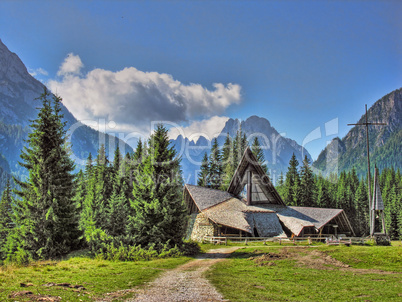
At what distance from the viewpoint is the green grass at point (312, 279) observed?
36.6 feet

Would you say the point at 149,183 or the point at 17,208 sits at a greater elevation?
the point at 149,183

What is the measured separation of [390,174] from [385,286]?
11297 centimetres

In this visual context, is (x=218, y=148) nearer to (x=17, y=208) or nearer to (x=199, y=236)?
(x=199, y=236)

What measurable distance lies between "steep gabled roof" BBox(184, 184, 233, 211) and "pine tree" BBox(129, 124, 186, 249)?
47.4 feet

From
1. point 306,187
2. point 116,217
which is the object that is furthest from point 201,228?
point 306,187

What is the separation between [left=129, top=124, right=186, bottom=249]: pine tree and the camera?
2372cm

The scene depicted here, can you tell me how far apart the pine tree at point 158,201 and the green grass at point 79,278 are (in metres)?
5.35

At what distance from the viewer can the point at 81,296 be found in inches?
385

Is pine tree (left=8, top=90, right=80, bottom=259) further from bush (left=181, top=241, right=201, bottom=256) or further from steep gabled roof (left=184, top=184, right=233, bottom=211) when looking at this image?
steep gabled roof (left=184, top=184, right=233, bottom=211)

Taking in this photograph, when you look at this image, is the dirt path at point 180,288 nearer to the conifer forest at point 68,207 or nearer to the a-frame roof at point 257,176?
the conifer forest at point 68,207

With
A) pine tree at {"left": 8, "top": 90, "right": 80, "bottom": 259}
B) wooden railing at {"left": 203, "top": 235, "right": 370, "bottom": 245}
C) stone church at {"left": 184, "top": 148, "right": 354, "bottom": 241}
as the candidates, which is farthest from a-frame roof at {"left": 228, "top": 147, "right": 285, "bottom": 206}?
pine tree at {"left": 8, "top": 90, "right": 80, "bottom": 259}

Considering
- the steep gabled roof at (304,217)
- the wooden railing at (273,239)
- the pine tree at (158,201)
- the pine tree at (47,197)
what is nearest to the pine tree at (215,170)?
the steep gabled roof at (304,217)

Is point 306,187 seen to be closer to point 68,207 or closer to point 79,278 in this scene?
point 68,207

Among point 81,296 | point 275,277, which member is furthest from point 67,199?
point 275,277
